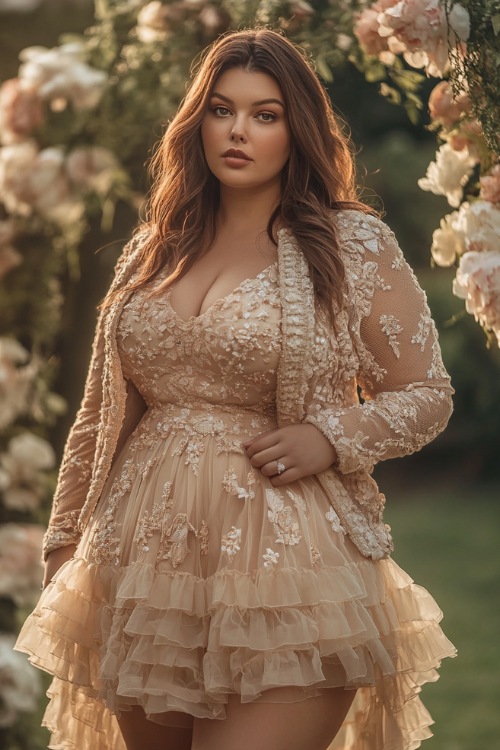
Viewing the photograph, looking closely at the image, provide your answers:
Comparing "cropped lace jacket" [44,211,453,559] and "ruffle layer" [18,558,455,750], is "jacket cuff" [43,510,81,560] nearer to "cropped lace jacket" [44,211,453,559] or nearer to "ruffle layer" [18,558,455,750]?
"ruffle layer" [18,558,455,750]

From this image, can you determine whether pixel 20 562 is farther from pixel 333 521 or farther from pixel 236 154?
→ pixel 236 154

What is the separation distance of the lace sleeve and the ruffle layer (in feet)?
0.85

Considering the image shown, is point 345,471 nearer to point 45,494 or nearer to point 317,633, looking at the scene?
point 317,633

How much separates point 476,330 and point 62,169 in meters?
5.67

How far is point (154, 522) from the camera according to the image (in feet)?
8.32

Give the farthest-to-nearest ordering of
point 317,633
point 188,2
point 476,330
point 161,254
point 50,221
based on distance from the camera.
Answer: point 476,330
point 50,221
point 188,2
point 161,254
point 317,633

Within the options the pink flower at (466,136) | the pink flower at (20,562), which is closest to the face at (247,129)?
the pink flower at (466,136)

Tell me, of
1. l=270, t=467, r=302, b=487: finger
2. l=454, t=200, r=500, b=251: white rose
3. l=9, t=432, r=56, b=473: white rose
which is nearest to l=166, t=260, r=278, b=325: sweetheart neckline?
l=270, t=467, r=302, b=487: finger

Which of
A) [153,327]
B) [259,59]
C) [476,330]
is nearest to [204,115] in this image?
[259,59]

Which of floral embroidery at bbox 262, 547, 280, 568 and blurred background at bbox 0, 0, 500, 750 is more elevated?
blurred background at bbox 0, 0, 500, 750

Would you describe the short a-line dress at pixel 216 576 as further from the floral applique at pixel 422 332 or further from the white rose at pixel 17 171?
the white rose at pixel 17 171

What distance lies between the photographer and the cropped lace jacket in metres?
2.52

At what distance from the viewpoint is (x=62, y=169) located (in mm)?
3941

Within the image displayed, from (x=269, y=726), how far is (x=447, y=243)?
3.88 ft
